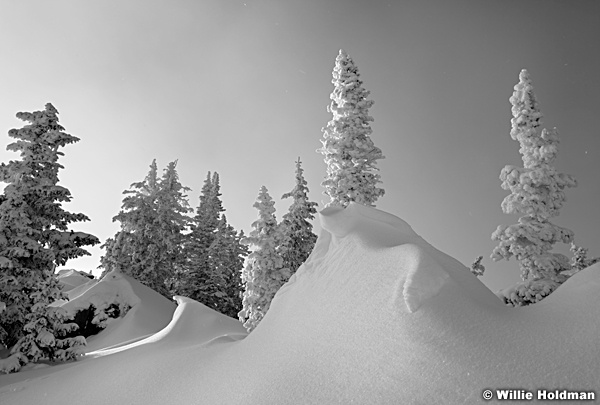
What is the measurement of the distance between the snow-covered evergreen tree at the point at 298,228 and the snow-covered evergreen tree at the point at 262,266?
938mm

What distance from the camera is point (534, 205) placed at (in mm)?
16078

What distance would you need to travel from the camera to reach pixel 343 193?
68.0 ft

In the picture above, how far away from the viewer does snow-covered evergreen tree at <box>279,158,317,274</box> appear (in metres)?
27.0

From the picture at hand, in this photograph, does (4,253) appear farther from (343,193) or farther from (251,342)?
(343,193)

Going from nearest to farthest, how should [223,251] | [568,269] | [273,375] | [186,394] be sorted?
[273,375] < [186,394] < [568,269] < [223,251]

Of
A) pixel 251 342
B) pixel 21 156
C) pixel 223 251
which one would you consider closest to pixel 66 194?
pixel 21 156

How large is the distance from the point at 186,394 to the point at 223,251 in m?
34.7

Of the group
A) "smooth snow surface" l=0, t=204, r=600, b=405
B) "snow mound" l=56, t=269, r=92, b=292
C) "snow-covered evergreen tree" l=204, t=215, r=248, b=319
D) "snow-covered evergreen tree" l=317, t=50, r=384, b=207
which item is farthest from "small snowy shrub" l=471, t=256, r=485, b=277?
"snow mound" l=56, t=269, r=92, b=292

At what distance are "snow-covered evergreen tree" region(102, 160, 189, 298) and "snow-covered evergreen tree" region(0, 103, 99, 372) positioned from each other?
1973 centimetres

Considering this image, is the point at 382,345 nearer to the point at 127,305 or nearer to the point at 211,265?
the point at 127,305

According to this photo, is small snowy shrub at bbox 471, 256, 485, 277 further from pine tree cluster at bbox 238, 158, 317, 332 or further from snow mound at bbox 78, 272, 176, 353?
snow mound at bbox 78, 272, 176, 353

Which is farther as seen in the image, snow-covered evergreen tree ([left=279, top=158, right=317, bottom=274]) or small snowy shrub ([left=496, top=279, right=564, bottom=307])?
snow-covered evergreen tree ([left=279, top=158, right=317, bottom=274])

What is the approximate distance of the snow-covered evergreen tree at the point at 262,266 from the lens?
24.5 metres

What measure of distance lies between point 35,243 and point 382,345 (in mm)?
12801
